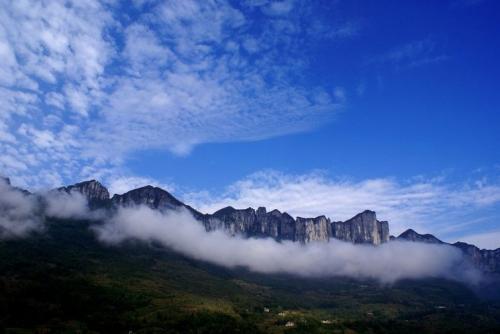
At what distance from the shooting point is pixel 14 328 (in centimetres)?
19975

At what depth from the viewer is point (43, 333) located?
19975 centimetres

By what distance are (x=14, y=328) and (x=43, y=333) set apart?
1171cm
